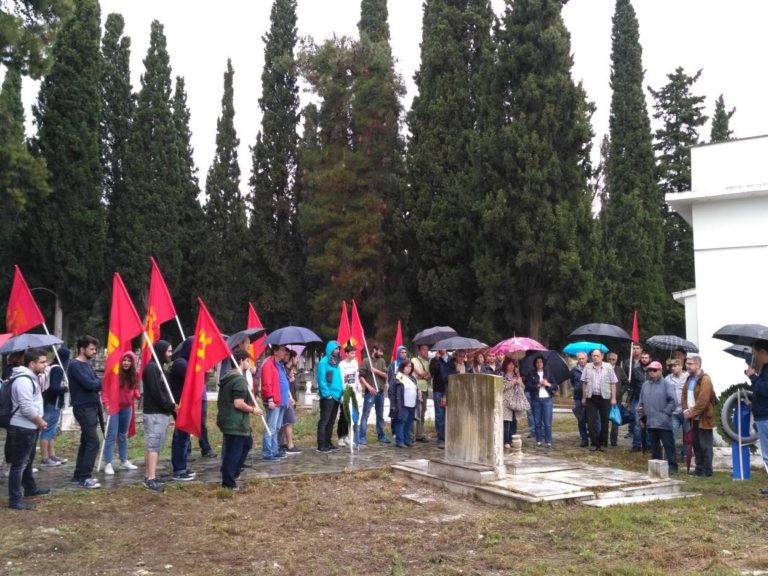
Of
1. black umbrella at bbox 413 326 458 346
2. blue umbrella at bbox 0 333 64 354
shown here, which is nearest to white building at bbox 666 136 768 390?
black umbrella at bbox 413 326 458 346

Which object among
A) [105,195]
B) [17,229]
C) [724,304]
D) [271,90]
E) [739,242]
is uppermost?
[271,90]

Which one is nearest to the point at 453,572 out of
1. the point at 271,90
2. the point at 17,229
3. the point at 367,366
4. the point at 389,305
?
the point at 367,366

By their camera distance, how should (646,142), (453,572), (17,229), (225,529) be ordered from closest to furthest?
(453,572) < (225,529) < (17,229) < (646,142)

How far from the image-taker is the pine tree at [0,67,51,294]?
17.1 metres

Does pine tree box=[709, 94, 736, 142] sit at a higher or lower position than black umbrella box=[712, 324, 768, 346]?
higher

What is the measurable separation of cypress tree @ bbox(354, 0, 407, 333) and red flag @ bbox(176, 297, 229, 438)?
17.8 metres

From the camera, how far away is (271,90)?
1266 inches

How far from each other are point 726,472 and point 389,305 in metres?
17.8

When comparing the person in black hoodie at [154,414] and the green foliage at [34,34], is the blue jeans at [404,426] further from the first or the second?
the green foliage at [34,34]

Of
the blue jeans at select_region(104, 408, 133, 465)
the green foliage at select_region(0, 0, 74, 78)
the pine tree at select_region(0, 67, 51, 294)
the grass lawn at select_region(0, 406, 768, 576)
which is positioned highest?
the green foliage at select_region(0, 0, 74, 78)

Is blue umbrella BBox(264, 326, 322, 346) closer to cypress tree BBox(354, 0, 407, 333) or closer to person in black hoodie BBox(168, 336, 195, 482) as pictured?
person in black hoodie BBox(168, 336, 195, 482)

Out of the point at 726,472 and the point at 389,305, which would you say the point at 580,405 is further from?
the point at 389,305

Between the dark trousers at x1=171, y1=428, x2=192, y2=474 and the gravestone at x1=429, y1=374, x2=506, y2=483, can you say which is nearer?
the gravestone at x1=429, y1=374, x2=506, y2=483

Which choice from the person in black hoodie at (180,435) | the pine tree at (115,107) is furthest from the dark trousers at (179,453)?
the pine tree at (115,107)
